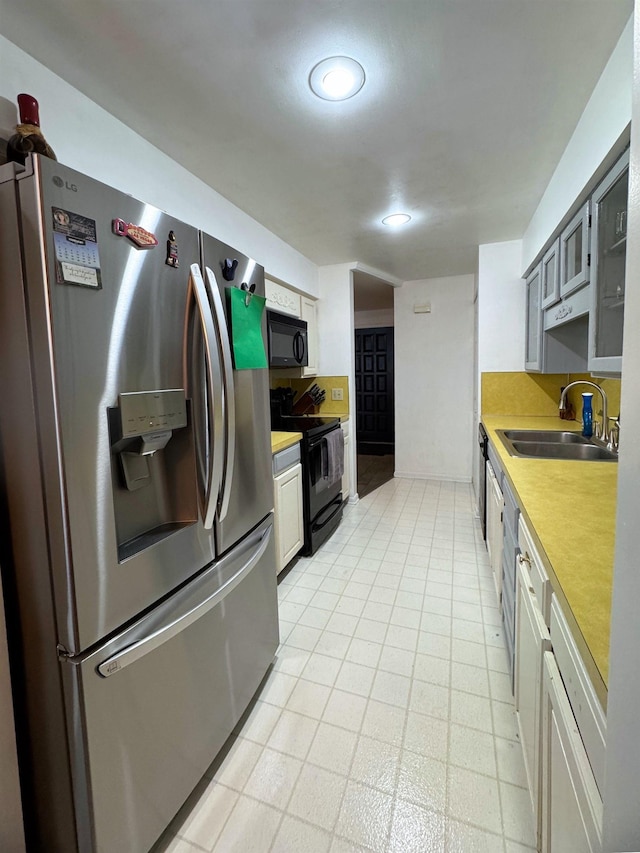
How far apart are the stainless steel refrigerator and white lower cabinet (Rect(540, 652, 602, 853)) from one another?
922 millimetres

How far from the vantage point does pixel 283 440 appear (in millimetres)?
2373

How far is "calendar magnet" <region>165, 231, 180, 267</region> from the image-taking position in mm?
1057

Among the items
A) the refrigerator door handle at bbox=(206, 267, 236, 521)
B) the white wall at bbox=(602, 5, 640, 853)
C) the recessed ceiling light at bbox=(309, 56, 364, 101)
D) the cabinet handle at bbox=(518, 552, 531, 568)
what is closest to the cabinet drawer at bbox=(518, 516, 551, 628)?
the cabinet handle at bbox=(518, 552, 531, 568)

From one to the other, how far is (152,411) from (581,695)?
106 cm

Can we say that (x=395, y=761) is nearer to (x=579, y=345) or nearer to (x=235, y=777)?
(x=235, y=777)

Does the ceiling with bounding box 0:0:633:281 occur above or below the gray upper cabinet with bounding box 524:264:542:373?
above

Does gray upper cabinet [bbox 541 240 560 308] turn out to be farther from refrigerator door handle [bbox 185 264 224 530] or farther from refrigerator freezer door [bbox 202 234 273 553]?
refrigerator door handle [bbox 185 264 224 530]

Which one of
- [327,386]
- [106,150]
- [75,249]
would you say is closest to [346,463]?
[327,386]

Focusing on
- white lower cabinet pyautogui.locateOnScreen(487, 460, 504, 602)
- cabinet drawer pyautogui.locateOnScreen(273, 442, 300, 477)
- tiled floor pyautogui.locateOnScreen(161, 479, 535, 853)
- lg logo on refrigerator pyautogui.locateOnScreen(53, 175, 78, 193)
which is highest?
lg logo on refrigerator pyautogui.locateOnScreen(53, 175, 78, 193)

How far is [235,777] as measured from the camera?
126cm

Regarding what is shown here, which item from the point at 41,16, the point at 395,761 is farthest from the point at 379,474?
the point at 41,16

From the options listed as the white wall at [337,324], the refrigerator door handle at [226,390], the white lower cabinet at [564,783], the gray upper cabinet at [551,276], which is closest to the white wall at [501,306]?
the gray upper cabinet at [551,276]

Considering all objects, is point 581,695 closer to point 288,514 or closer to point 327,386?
point 288,514

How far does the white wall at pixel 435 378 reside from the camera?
14.2ft
